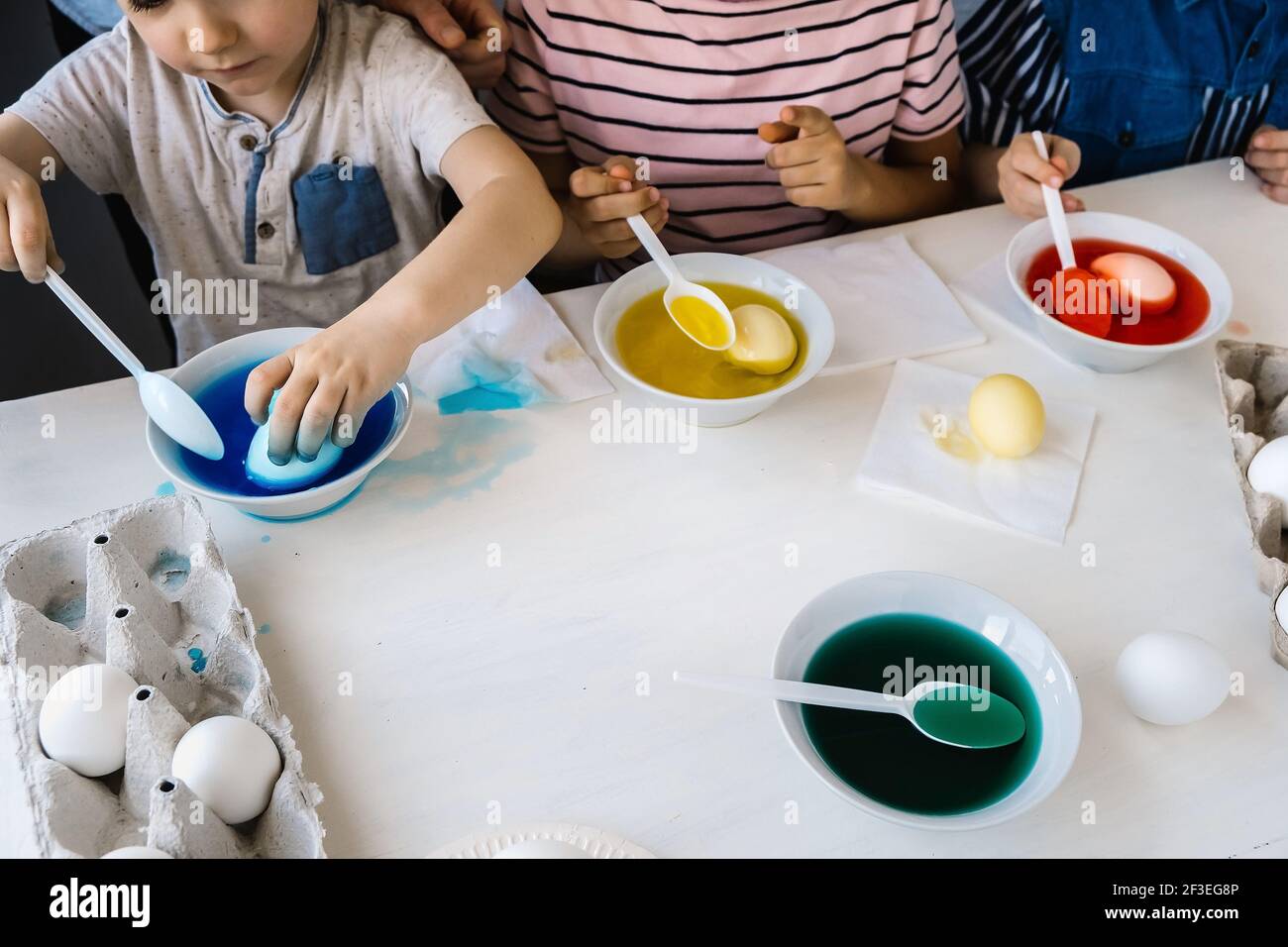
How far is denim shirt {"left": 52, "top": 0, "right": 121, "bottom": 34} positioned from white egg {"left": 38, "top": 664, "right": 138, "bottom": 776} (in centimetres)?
101

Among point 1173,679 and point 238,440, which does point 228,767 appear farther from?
point 1173,679

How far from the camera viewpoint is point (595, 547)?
0.88m

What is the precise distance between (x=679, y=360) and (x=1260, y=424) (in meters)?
0.58

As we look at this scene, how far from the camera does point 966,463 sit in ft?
3.17

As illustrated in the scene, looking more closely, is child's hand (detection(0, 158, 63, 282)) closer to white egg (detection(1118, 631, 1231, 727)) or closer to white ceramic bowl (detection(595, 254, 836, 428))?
white ceramic bowl (detection(595, 254, 836, 428))

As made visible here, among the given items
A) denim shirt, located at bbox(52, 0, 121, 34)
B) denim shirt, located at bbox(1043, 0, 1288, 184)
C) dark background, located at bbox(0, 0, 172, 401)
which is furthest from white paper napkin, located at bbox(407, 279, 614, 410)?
dark background, located at bbox(0, 0, 172, 401)

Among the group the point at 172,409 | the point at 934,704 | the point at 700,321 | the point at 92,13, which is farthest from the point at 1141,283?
the point at 92,13

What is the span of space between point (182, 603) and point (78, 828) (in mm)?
203

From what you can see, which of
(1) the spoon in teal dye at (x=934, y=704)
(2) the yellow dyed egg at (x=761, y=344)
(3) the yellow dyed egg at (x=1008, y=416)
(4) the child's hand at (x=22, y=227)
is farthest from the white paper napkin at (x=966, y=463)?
(4) the child's hand at (x=22, y=227)

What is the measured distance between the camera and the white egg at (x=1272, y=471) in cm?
87

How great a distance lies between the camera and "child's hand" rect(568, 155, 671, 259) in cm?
111

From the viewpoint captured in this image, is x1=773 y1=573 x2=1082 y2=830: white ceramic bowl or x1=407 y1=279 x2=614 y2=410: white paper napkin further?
x1=407 y1=279 x2=614 y2=410: white paper napkin

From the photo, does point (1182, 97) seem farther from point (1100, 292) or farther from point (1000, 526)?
point (1000, 526)
